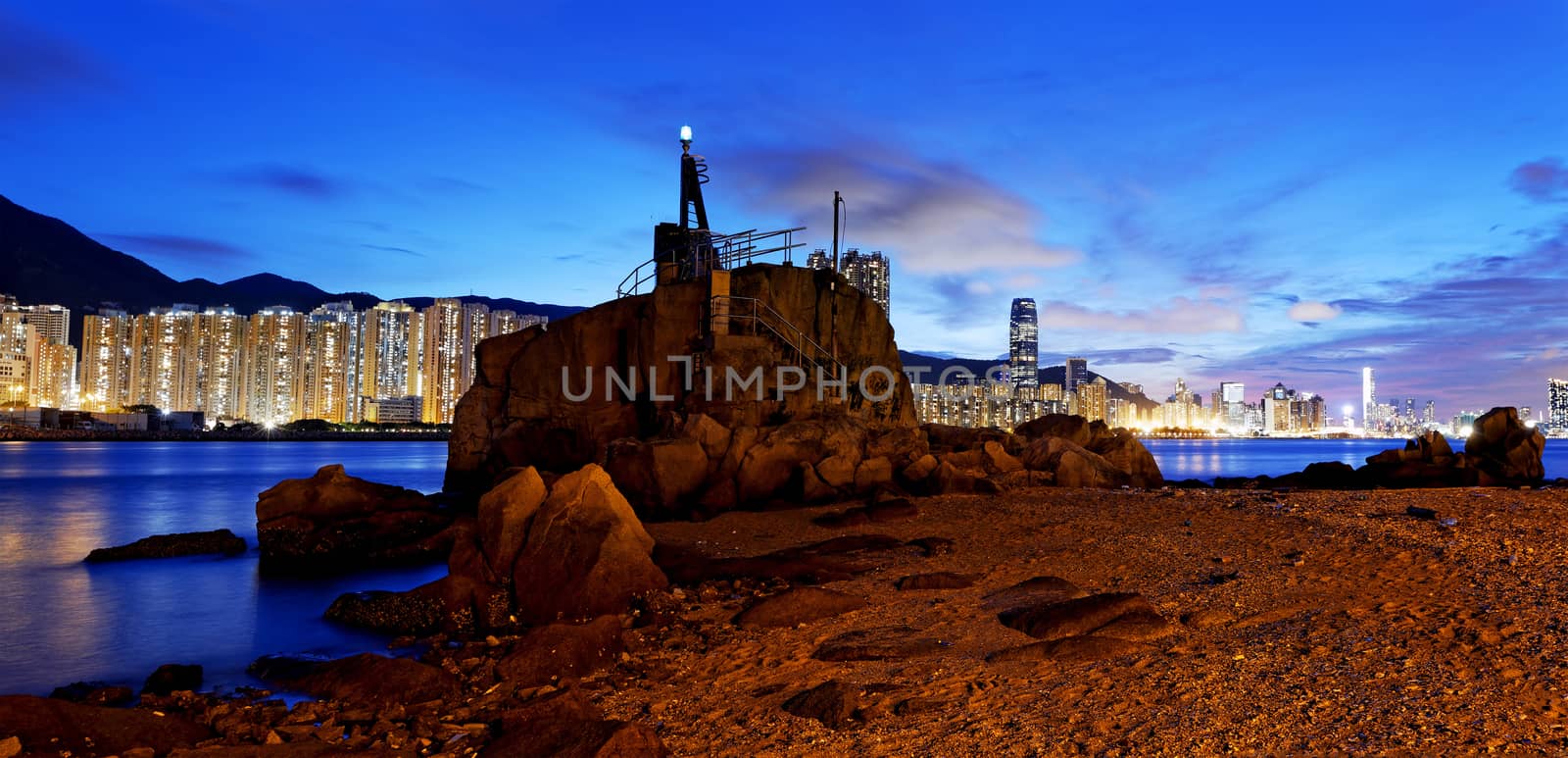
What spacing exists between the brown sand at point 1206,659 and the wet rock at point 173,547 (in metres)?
14.4

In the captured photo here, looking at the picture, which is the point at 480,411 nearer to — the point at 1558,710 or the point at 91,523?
the point at 91,523

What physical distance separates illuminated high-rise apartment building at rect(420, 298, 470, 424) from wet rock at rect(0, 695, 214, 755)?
179746 millimetres

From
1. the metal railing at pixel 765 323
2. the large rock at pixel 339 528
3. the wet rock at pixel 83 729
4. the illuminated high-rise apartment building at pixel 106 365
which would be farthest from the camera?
the illuminated high-rise apartment building at pixel 106 365

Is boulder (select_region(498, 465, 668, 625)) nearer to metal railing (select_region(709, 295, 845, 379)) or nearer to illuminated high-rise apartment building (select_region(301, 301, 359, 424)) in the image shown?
metal railing (select_region(709, 295, 845, 379))

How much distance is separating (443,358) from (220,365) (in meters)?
41.6

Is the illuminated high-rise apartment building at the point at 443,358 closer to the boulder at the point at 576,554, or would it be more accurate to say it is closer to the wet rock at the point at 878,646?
the boulder at the point at 576,554

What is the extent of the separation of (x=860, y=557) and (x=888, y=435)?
10.2 meters

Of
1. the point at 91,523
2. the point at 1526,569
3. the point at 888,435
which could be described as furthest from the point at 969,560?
the point at 91,523

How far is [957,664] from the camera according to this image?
7020mm

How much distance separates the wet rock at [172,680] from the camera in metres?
8.66

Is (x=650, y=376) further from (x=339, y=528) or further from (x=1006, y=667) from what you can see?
(x=1006, y=667)

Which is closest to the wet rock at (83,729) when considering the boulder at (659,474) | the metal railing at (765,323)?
the boulder at (659,474)

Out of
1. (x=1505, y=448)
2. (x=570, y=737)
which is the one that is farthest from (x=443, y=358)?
(x=570, y=737)

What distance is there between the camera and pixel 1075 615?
7902 millimetres
